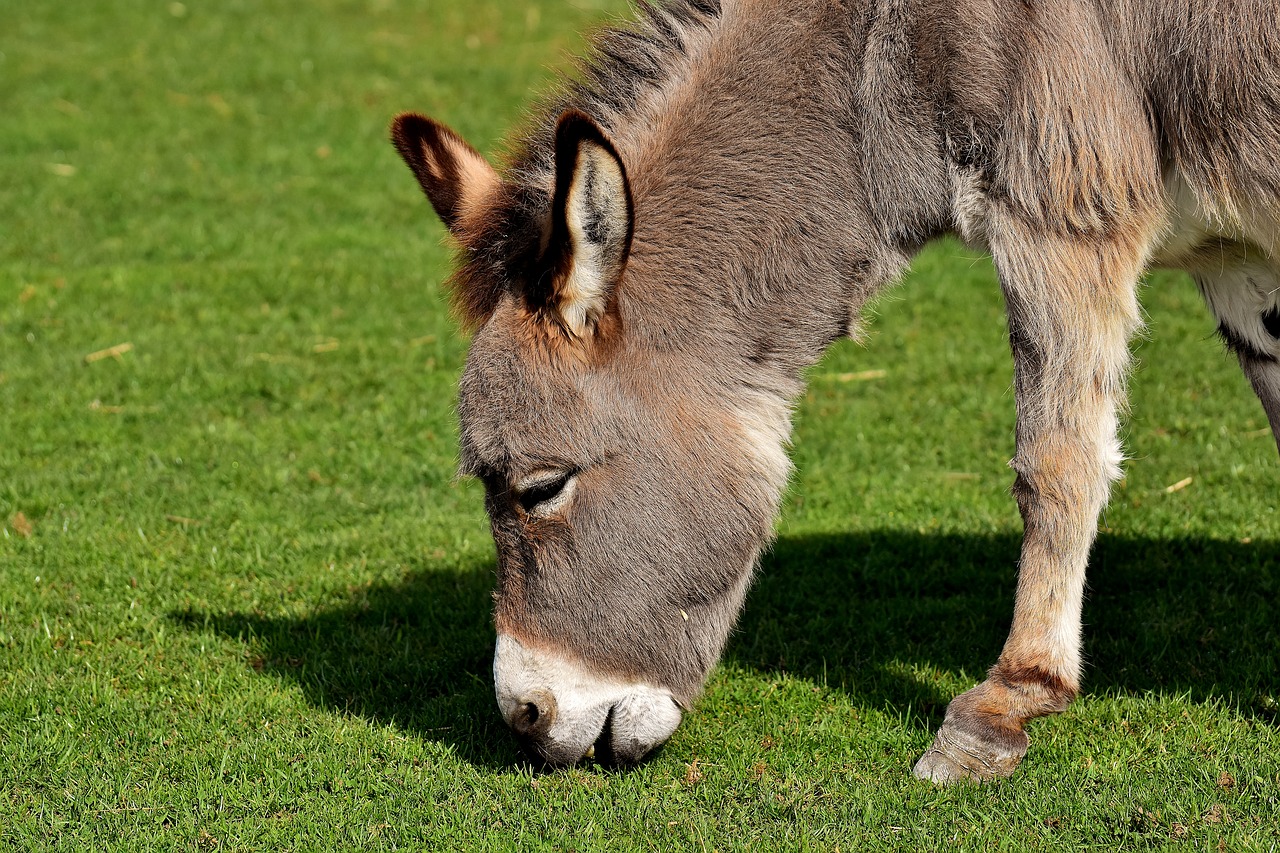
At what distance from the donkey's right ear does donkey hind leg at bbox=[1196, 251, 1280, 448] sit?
250cm

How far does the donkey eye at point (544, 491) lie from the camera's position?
3.91 metres

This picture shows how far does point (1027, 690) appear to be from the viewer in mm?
4098

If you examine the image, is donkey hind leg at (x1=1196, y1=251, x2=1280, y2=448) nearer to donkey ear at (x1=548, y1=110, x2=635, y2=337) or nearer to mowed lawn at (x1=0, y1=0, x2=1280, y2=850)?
mowed lawn at (x1=0, y1=0, x2=1280, y2=850)

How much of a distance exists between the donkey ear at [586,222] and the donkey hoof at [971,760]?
1.73m

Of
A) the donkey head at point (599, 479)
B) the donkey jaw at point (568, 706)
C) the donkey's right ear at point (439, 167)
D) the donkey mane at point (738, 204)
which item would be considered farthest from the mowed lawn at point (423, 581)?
the donkey mane at point (738, 204)

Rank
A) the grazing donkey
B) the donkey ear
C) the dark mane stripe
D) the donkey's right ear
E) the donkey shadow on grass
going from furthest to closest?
the donkey shadow on grass → the donkey's right ear → the dark mane stripe → the grazing donkey → the donkey ear

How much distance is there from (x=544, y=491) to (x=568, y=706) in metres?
0.66

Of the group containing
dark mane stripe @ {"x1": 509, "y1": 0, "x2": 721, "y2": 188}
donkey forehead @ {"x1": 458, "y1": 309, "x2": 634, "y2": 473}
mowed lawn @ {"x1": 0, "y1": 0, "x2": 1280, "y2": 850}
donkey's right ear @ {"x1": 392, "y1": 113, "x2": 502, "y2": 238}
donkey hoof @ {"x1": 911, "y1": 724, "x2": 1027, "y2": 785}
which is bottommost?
mowed lawn @ {"x1": 0, "y1": 0, "x2": 1280, "y2": 850}

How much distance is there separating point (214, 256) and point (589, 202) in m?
7.13

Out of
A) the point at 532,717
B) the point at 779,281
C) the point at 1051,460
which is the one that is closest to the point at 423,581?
the point at 532,717

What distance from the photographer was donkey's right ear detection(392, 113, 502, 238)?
4.30 metres

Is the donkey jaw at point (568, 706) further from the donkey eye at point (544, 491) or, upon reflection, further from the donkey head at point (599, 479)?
the donkey eye at point (544, 491)

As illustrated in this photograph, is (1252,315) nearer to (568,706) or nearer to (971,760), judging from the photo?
(971,760)

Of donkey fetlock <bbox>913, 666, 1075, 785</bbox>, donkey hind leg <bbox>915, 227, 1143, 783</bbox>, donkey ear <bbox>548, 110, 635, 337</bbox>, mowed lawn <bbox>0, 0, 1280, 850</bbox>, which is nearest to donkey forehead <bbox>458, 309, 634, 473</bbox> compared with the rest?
donkey ear <bbox>548, 110, 635, 337</bbox>
